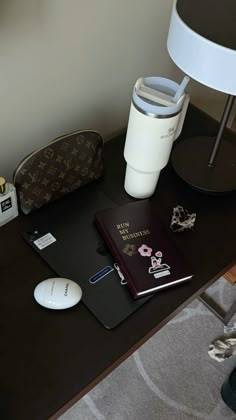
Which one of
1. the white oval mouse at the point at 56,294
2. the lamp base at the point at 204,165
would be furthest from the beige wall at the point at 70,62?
the white oval mouse at the point at 56,294

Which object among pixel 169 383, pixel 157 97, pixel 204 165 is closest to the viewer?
pixel 157 97

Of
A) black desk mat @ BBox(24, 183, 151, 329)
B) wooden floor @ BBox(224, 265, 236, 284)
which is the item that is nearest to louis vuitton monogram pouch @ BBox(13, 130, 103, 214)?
black desk mat @ BBox(24, 183, 151, 329)

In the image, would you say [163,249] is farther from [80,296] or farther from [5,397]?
[5,397]

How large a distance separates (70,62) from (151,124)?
0.26 m

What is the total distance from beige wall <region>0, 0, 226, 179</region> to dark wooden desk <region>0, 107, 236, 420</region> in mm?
231

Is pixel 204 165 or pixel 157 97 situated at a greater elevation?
pixel 157 97

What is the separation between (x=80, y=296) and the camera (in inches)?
34.0

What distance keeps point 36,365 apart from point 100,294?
178 millimetres

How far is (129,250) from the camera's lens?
926 millimetres

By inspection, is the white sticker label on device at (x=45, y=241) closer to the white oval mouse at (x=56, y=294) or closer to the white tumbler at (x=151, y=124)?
the white oval mouse at (x=56, y=294)

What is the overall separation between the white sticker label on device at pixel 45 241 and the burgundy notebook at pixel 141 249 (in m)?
0.10

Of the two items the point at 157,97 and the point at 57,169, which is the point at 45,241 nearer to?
the point at 57,169

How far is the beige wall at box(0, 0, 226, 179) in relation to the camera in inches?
34.8

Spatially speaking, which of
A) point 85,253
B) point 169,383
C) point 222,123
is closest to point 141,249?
point 85,253
